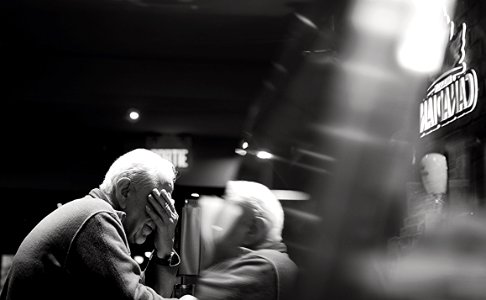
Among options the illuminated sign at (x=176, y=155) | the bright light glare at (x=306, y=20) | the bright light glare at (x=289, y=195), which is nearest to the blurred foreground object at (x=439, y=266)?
the bright light glare at (x=289, y=195)

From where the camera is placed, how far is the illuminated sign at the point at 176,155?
468 centimetres

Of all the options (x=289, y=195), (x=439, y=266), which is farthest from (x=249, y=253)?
(x=439, y=266)

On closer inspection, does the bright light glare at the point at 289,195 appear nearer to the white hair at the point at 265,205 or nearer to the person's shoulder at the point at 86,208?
the white hair at the point at 265,205

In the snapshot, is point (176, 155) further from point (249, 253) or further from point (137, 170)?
point (249, 253)

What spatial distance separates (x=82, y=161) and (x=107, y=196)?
347 centimetres

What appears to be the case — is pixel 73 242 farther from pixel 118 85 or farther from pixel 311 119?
pixel 118 85

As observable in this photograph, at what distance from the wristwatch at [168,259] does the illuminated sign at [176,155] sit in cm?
246

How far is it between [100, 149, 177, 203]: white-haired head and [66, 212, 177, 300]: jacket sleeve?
28cm

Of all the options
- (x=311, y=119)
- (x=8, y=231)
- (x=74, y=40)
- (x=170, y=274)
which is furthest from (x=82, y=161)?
(x=170, y=274)

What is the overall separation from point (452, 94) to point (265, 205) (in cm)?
73

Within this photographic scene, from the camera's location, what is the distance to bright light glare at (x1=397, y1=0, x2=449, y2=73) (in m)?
1.96

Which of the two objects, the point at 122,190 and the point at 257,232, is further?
the point at 122,190

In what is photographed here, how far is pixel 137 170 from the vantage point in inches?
74.1

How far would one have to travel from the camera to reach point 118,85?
14.0 feet
